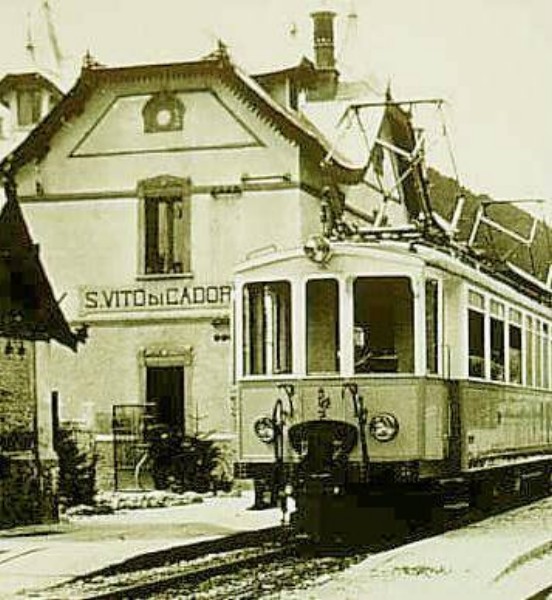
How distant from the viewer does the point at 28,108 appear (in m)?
15.6

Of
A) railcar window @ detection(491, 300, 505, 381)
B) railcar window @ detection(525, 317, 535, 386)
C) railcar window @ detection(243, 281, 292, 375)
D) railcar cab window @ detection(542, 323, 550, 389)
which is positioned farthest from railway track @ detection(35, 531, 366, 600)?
railcar cab window @ detection(542, 323, 550, 389)

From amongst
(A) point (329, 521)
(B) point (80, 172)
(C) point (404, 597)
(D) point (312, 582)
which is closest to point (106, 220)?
(B) point (80, 172)

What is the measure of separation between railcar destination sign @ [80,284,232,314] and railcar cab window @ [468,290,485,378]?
572 centimetres

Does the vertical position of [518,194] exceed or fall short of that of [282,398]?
it exceeds it

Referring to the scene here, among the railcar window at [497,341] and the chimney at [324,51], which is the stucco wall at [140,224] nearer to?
the chimney at [324,51]

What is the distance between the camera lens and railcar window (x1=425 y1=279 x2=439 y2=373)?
31.5 ft

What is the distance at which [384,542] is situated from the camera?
9773 mm

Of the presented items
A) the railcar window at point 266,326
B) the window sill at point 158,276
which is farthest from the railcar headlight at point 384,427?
the window sill at point 158,276

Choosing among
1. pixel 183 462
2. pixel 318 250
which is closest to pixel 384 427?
pixel 318 250

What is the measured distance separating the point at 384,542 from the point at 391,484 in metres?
0.33

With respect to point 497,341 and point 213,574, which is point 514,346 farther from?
point 213,574

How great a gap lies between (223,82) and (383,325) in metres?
6.50

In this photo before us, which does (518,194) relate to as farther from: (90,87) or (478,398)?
(90,87)

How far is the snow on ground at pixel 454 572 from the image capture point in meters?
6.54
